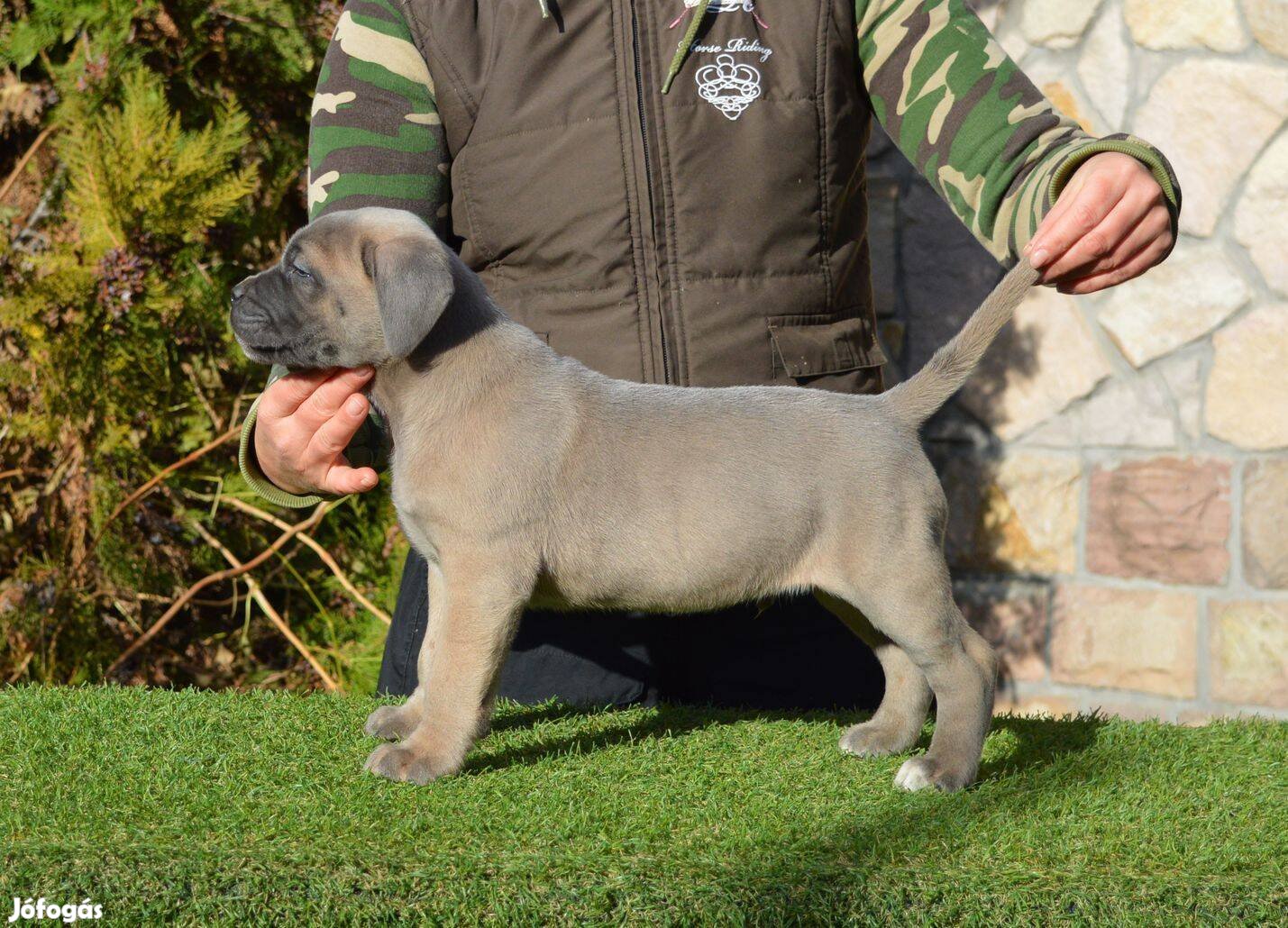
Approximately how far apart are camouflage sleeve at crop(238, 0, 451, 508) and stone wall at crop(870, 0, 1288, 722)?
2.78 metres

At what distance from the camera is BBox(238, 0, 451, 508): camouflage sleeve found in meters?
3.27

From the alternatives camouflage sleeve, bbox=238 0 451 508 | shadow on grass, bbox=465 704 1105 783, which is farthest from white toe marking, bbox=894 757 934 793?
camouflage sleeve, bbox=238 0 451 508

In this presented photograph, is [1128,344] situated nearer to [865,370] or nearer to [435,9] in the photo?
[865,370]

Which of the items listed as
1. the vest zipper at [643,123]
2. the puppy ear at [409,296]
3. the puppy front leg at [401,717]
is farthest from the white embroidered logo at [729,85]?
the puppy front leg at [401,717]

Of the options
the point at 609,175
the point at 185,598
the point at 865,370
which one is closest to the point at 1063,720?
the point at 865,370

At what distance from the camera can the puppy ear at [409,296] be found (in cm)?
257

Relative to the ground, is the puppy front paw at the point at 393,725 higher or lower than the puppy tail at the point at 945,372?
lower

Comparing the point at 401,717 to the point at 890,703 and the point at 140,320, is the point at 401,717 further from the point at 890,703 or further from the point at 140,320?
the point at 140,320

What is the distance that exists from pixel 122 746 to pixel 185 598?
90.9 inches

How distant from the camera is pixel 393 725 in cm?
303

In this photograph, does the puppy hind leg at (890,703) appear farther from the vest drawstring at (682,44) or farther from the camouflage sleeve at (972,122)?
the vest drawstring at (682,44)

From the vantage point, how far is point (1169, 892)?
2.21 metres

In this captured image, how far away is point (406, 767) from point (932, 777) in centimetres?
115

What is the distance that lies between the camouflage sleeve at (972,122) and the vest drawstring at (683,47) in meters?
0.44
